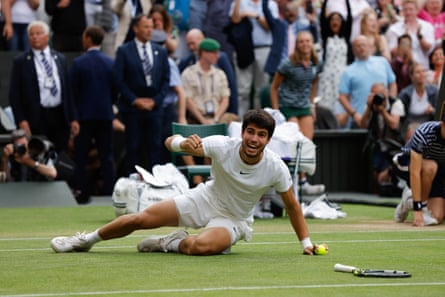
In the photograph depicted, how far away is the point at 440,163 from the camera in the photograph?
1482cm

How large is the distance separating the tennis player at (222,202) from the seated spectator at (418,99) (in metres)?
10.9

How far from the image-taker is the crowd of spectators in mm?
18812

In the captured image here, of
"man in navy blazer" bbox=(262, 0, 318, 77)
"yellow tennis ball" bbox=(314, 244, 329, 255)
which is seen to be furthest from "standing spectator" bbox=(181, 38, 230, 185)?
"yellow tennis ball" bbox=(314, 244, 329, 255)

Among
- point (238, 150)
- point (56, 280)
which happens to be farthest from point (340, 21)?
point (56, 280)

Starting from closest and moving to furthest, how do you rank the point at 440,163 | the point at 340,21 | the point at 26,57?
the point at 440,163, the point at 26,57, the point at 340,21

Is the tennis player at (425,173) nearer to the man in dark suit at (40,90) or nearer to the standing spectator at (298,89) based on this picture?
the standing spectator at (298,89)

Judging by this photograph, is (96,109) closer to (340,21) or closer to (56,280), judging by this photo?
(340,21)

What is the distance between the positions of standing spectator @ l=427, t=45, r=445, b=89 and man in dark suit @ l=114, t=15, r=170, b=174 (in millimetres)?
5519

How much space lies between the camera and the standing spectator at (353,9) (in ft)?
74.1

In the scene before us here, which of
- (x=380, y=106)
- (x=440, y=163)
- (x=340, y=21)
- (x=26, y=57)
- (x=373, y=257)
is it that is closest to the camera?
(x=373, y=257)

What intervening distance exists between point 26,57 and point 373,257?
929 cm

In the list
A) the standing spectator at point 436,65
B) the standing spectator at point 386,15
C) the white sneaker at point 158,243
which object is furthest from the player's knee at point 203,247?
the standing spectator at point 386,15

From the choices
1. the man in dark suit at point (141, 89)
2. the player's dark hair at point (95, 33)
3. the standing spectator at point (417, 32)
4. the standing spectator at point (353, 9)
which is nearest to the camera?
the man in dark suit at point (141, 89)

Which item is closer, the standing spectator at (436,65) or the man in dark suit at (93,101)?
the man in dark suit at (93,101)
